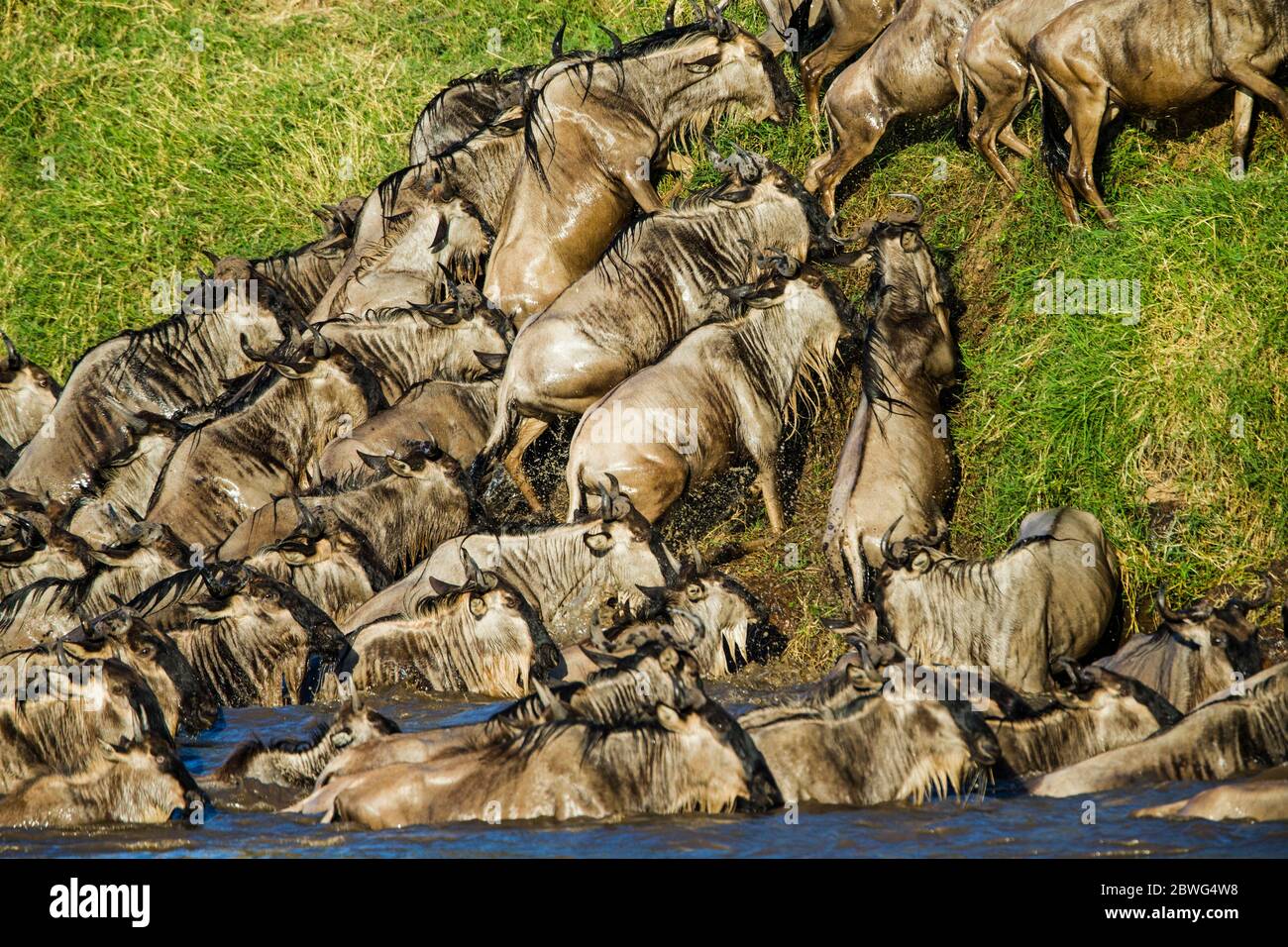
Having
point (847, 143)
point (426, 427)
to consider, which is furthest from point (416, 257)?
point (847, 143)

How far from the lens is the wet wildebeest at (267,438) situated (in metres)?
10.8

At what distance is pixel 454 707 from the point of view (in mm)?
8734

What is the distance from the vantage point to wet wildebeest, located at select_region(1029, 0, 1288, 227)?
9367 millimetres

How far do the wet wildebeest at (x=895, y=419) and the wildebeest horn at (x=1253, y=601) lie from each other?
1439mm

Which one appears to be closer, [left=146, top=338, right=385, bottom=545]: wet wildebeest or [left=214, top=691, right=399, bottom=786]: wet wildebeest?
[left=214, top=691, right=399, bottom=786]: wet wildebeest

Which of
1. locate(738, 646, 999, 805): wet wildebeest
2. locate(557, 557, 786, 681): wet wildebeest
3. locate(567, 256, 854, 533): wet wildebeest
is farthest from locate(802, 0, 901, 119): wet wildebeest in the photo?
locate(738, 646, 999, 805): wet wildebeest

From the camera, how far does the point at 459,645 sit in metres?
8.88

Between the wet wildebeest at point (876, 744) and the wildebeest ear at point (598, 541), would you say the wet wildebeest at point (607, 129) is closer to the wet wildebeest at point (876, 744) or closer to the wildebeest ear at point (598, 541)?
the wildebeest ear at point (598, 541)

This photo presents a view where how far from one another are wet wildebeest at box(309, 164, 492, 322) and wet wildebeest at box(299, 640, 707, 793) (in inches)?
200

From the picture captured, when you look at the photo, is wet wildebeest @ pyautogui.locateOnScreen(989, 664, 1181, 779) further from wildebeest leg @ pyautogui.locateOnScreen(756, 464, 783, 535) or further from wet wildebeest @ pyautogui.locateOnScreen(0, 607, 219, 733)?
wet wildebeest @ pyautogui.locateOnScreen(0, 607, 219, 733)

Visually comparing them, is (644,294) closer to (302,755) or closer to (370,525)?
(370,525)

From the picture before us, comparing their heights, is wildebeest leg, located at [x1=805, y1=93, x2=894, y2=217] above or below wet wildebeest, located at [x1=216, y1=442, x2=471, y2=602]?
above

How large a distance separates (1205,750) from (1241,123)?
4335mm
